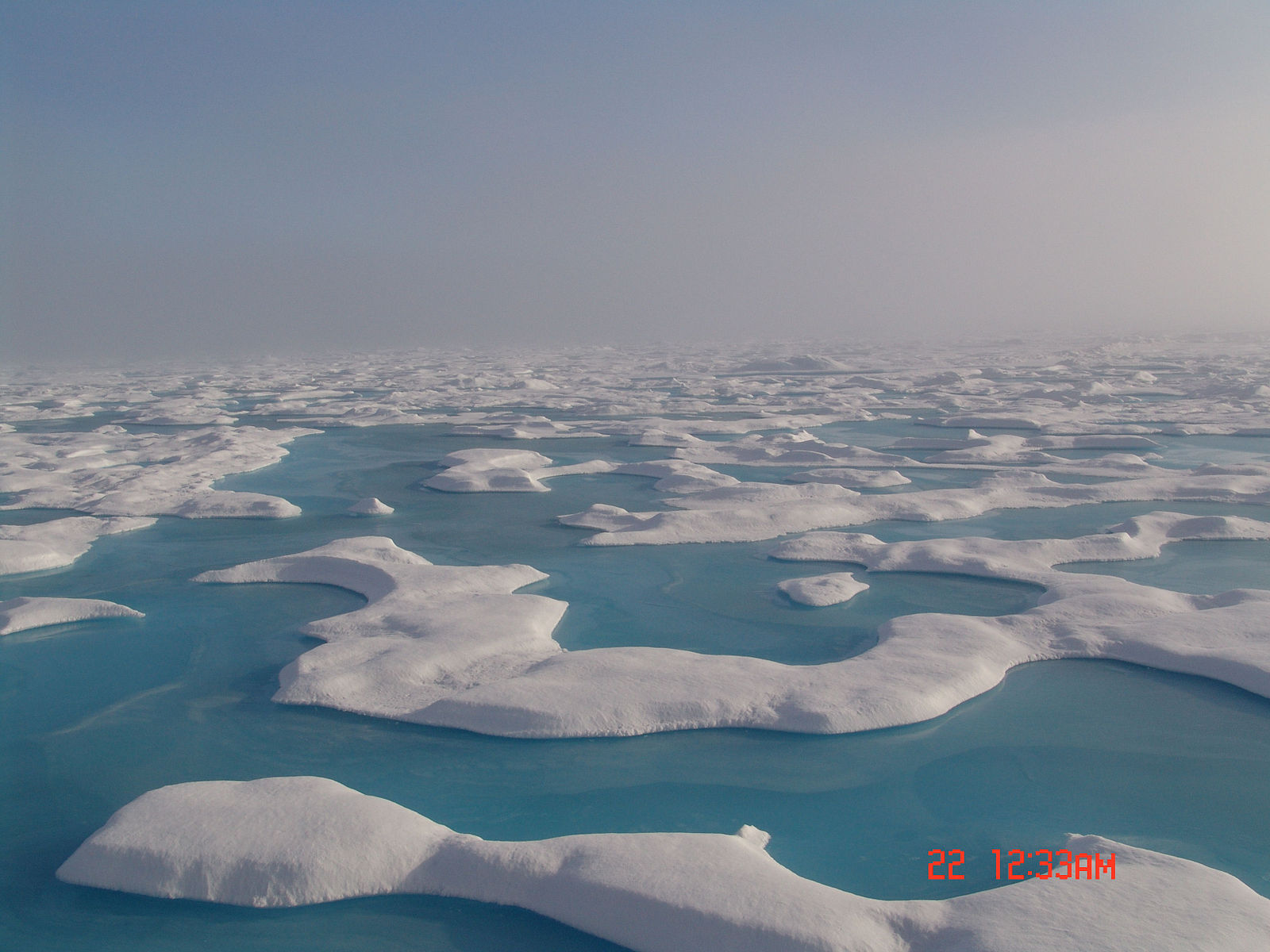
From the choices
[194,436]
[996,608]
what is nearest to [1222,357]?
[996,608]

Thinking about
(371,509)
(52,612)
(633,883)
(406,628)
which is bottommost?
(371,509)

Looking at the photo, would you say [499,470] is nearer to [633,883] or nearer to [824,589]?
[824,589]

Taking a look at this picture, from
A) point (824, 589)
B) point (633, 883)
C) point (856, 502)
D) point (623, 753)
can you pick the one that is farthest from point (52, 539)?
point (856, 502)
